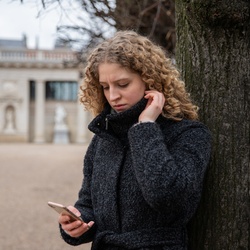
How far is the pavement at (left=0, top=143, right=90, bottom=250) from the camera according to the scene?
Answer: 6.82m

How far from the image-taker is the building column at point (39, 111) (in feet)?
106

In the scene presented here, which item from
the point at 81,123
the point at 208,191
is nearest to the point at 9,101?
the point at 81,123

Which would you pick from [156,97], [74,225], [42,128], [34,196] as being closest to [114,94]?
[156,97]

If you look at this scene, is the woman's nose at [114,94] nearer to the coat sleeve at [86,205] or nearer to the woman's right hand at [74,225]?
the coat sleeve at [86,205]

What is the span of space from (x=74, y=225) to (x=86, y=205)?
0.20 meters

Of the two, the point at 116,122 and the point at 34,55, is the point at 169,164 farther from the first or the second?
the point at 34,55

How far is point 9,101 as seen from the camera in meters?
32.2

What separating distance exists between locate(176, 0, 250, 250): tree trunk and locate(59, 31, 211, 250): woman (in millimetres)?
278

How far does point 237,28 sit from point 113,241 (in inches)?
39.6

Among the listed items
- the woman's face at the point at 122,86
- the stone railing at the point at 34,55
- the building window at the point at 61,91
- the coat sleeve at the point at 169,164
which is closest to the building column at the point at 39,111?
the building window at the point at 61,91

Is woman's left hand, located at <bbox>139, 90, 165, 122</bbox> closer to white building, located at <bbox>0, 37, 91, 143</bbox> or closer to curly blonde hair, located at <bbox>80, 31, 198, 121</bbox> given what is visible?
curly blonde hair, located at <bbox>80, 31, 198, 121</bbox>

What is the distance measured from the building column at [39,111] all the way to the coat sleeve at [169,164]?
31.0m

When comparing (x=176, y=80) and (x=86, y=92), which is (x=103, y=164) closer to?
(x=86, y=92)

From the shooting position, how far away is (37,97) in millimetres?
32656
